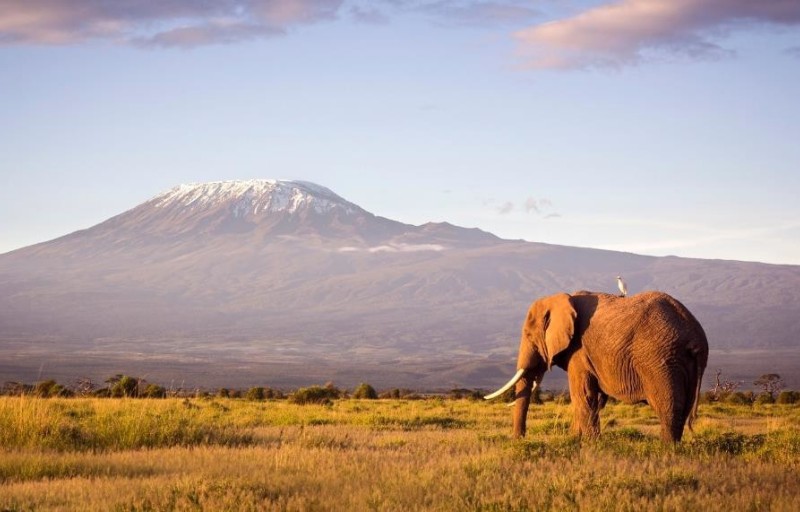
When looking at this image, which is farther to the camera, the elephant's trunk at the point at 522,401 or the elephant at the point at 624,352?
the elephant's trunk at the point at 522,401

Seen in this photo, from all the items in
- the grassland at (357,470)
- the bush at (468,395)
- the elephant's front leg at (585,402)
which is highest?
the elephant's front leg at (585,402)

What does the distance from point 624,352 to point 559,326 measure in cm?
143

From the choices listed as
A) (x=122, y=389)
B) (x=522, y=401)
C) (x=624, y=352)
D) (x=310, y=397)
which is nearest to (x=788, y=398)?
(x=310, y=397)

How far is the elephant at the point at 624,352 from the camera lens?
635 inches

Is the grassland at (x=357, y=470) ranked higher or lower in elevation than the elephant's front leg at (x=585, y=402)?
lower

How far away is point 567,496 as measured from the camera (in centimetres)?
1083

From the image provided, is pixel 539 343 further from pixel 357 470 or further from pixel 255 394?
pixel 255 394

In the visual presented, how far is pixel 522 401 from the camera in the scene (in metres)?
18.9

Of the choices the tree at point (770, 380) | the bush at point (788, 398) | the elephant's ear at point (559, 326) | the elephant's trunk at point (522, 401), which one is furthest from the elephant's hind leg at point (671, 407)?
the tree at point (770, 380)

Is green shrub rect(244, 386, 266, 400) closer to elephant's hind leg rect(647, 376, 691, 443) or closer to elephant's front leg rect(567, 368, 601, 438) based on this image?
elephant's front leg rect(567, 368, 601, 438)

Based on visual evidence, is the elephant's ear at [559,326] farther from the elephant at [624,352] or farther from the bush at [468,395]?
the bush at [468,395]

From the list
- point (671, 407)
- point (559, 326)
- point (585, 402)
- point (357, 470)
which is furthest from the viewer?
point (559, 326)

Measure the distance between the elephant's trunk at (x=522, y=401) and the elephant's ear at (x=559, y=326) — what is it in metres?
0.80

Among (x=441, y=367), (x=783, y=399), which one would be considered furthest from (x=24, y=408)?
(x=441, y=367)
